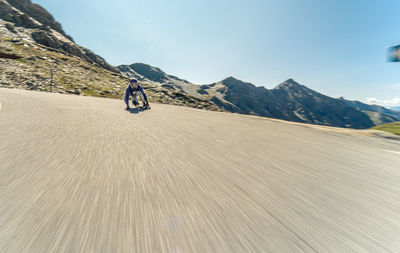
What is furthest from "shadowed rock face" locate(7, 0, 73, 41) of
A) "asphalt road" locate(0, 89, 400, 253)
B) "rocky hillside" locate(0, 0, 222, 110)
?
"asphalt road" locate(0, 89, 400, 253)

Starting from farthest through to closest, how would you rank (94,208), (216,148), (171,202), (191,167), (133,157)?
(216,148), (133,157), (191,167), (171,202), (94,208)

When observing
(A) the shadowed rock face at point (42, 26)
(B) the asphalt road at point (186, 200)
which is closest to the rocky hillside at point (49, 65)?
(A) the shadowed rock face at point (42, 26)

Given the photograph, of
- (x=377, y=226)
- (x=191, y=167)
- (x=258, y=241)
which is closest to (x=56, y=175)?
(x=191, y=167)

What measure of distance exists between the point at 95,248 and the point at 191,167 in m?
1.33

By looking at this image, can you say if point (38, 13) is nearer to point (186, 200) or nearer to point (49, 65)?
point (49, 65)

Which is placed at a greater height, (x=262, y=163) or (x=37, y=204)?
(x=262, y=163)

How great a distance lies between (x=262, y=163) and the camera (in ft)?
7.86

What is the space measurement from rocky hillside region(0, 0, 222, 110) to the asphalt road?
148ft

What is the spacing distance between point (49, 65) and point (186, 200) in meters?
81.1

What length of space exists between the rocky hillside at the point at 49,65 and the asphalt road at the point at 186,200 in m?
45.3

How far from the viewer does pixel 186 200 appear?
1.46 metres

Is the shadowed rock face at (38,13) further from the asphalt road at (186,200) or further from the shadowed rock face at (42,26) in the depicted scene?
the asphalt road at (186,200)

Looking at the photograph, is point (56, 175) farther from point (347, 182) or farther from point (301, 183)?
point (347, 182)

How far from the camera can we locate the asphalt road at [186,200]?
41.7 inches
